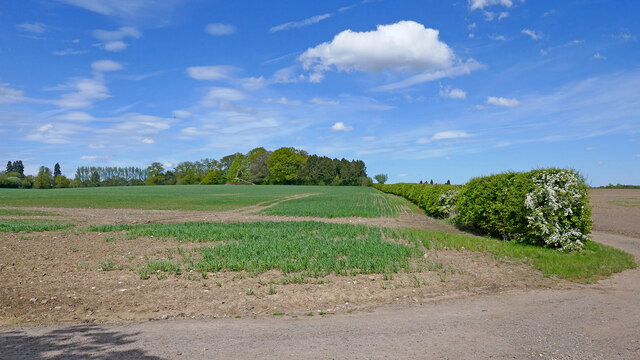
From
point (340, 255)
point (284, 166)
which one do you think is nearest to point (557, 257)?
point (340, 255)

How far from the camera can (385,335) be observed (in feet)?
17.1

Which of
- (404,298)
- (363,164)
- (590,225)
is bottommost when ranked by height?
(404,298)

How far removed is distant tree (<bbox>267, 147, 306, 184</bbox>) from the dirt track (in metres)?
119

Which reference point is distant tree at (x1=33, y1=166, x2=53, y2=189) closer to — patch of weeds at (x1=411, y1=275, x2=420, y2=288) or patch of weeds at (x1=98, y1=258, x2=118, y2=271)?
patch of weeds at (x1=98, y1=258, x2=118, y2=271)

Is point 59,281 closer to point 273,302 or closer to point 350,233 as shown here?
point 273,302

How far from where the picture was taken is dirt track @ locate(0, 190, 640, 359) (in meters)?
4.62

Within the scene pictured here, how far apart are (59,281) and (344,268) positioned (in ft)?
21.5

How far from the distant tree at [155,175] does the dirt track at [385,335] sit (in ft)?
440

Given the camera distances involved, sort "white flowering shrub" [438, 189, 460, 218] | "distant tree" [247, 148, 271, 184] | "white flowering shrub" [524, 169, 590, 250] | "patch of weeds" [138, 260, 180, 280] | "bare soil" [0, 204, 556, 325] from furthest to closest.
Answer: "distant tree" [247, 148, 271, 184], "white flowering shrub" [438, 189, 460, 218], "white flowering shrub" [524, 169, 590, 250], "patch of weeds" [138, 260, 180, 280], "bare soil" [0, 204, 556, 325]

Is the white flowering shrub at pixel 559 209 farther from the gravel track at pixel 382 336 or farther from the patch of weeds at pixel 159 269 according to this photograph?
the patch of weeds at pixel 159 269

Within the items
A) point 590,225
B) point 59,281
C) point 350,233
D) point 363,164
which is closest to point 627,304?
point 590,225

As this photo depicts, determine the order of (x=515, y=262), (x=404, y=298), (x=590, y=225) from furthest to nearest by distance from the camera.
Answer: (x=590, y=225) < (x=515, y=262) < (x=404, y=298)

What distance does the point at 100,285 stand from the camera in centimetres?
802

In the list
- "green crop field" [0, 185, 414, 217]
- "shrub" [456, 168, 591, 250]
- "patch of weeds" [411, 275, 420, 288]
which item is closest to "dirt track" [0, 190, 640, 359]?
"patch of weeds" [411, 275, 420, 288]
